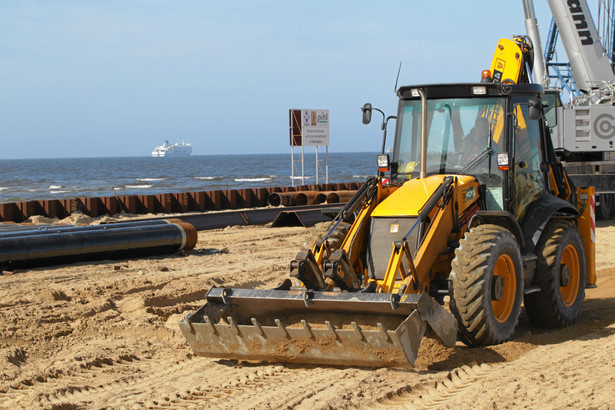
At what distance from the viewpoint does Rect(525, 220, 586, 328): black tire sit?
7.91 m

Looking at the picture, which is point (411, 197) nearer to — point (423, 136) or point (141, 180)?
point (423, 136)

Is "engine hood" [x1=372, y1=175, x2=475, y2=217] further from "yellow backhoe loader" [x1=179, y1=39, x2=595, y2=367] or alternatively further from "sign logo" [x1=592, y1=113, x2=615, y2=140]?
"sign logo" [x1=592, y1=113, x2=615, y2=140]

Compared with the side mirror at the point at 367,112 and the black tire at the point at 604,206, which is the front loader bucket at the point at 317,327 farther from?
the black tire at the point at 604,206

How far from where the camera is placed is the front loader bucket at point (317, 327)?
6000mm

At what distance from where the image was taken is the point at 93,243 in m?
12.4

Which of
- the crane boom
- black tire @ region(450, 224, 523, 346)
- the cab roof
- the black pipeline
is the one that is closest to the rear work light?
the cab roof

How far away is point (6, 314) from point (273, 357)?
3.76 meters

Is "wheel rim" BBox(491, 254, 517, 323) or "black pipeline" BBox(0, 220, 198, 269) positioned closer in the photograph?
"wheel rim" BBox(491, 254, 517, 323)

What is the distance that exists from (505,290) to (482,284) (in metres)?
0.79

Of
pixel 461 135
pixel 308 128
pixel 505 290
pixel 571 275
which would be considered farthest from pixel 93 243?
pixel 308 128

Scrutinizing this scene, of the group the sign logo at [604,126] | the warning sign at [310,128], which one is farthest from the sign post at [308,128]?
the sign logo at [604,126]

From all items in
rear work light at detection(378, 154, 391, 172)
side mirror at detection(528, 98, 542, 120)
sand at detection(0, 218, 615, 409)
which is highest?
side mirror at detection(528, 98, 542, 120)

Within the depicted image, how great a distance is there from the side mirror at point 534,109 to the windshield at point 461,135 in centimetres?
34

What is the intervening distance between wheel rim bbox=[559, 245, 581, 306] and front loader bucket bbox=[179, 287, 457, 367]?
2670 millimetres
